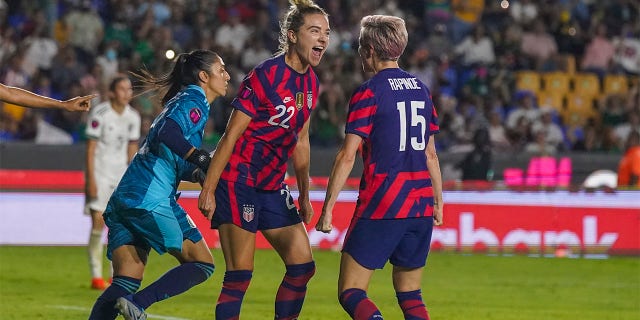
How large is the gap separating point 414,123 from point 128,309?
82.2 inches

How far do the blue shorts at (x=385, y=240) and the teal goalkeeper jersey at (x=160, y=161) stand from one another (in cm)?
131

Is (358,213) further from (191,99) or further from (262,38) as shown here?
(262,38)

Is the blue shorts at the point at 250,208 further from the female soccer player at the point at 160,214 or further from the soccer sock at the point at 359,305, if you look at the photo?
the soccer sock at the point at 359,305

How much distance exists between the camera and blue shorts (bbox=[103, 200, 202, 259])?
8195 mm

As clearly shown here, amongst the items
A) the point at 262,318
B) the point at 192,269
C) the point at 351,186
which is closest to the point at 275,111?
the point at 192,269

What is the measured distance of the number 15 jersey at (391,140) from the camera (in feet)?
24.6

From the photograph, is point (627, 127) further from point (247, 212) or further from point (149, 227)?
point (149, 227)

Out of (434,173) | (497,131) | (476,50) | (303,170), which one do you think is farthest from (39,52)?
(434,173)

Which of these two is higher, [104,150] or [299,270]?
[299,270]

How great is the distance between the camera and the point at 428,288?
45.6ft

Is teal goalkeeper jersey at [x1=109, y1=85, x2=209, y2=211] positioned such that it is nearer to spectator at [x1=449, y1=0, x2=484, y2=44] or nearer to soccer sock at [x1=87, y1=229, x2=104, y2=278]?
soccer sock at [x1=87, y1=229, x2=104, y2=278]

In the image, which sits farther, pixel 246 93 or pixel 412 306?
pixel 246 93

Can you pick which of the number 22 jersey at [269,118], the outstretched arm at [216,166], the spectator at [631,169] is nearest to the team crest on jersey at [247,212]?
the number 22 jersey at [269,118]

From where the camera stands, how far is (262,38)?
77.2ft
